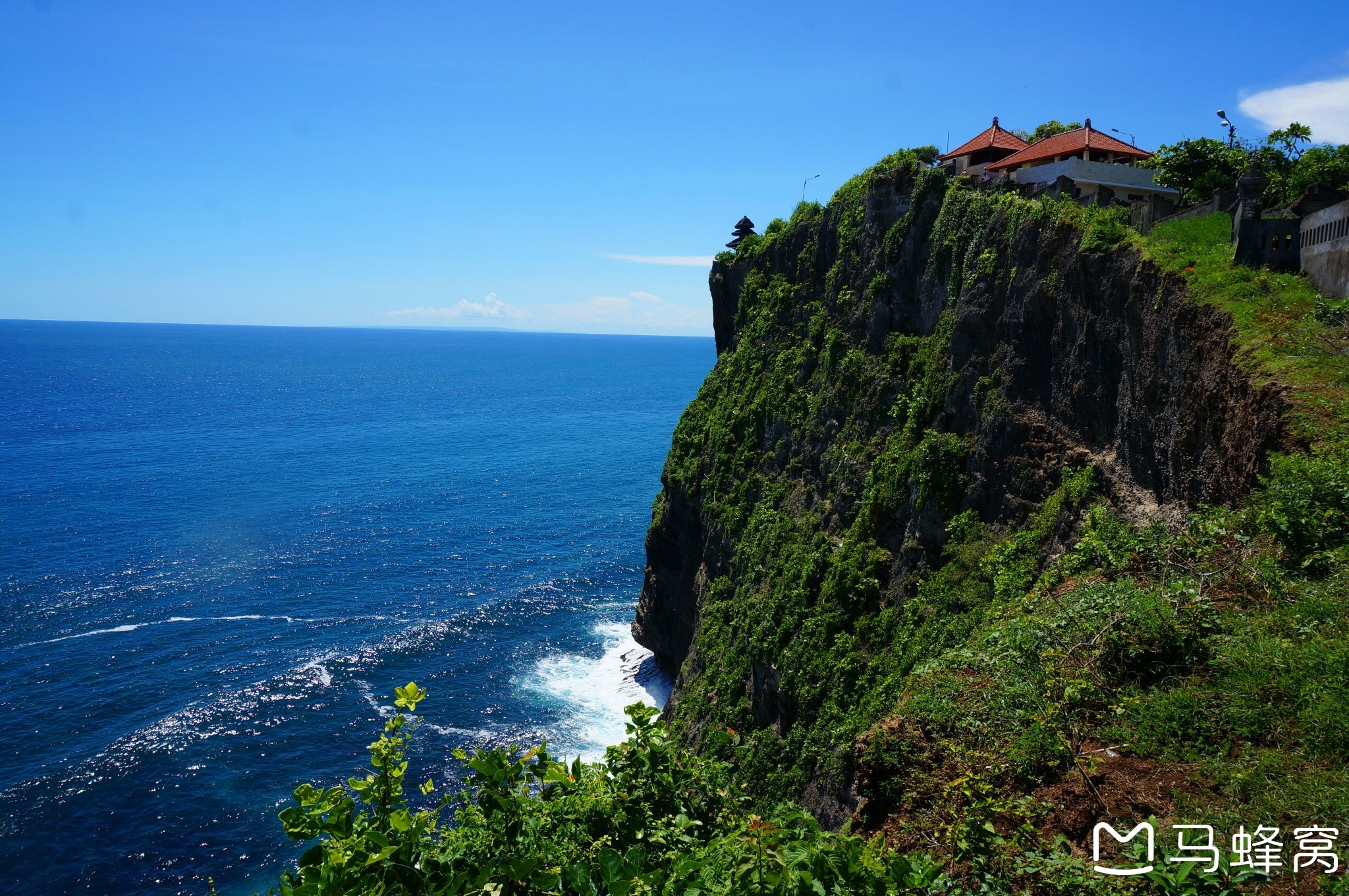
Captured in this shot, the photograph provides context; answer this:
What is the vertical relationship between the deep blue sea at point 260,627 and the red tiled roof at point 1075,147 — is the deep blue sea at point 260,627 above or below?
Answer: below

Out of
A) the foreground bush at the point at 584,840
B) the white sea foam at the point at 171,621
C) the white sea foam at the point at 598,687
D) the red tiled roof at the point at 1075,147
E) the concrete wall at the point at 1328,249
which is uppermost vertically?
the red tiled roof at the point at 1075,147

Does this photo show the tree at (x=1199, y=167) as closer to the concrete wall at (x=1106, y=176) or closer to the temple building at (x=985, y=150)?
the concrete wall at (x=1106, y=176)

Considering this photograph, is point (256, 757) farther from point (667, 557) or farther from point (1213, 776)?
point (1213, 776)

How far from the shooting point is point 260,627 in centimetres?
4981

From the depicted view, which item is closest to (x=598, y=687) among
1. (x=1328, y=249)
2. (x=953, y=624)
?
(x=953, y=624)

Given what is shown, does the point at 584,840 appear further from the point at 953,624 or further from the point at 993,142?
the point at 993,142

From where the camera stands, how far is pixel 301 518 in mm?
70062

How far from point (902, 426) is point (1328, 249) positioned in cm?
1377

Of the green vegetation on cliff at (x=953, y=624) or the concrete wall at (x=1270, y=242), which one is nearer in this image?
the green vegetation on cliff at (x=953, y=624)

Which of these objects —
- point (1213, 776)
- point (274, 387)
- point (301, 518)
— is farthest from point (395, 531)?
point (274, 387)

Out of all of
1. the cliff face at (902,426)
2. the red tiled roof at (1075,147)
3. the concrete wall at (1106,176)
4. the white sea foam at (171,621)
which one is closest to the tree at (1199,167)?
the concrete wall at (1106,176)

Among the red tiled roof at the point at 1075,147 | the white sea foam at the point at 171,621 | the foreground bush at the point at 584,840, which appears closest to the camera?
the foreground bush at the point at 584,840

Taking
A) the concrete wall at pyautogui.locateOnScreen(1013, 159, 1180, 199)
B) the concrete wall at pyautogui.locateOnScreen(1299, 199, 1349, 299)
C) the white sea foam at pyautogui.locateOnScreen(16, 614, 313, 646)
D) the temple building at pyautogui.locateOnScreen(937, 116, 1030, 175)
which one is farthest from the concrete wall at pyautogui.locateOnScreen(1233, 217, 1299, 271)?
the white sea foam at pyautogui.locateOnScreen(16, 614, 313, 646)

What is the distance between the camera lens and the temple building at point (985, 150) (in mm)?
35188
